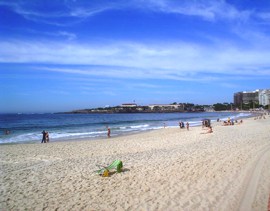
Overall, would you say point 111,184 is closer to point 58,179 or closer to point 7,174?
point 58,179

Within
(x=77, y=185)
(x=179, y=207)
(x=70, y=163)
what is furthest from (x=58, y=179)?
(x=179, y=207)

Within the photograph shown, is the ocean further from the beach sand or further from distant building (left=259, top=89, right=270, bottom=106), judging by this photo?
distant building (left=259, top=89, right=270, bottom=106)

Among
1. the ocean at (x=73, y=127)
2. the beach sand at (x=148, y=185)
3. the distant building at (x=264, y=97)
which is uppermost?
the distant building at (x=264, y=97)

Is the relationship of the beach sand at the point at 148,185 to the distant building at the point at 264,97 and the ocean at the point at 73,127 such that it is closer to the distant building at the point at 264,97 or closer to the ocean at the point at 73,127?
the ocean at the point at 73,127

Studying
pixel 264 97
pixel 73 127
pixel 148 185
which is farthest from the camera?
pixel 264 97

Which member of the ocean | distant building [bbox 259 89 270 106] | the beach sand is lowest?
the ocean

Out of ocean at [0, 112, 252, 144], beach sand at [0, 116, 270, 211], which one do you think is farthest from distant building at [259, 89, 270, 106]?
beach sand at [0, 116, 270, 211]

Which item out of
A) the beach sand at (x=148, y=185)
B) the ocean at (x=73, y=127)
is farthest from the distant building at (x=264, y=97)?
the beach sand at (x=148, y=185)

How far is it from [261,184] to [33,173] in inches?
316

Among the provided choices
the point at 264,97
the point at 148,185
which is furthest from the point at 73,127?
the point at 264,97

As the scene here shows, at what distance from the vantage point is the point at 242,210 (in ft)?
19.3

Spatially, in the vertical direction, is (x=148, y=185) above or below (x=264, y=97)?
below

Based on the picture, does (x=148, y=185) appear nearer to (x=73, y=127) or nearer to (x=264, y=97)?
(x=73, y=127)

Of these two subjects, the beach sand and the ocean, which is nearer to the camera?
the beach sand
